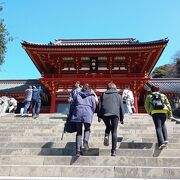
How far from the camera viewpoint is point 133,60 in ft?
75.3

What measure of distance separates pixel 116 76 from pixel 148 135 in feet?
44.1

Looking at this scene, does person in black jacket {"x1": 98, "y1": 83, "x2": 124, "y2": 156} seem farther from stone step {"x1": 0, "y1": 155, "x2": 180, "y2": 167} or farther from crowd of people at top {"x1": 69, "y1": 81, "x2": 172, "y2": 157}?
stone step {"x1": 0, "y1": 155, "x2": 180, "y2": 167}

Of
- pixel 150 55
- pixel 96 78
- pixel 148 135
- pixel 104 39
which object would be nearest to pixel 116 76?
pixel 96 78

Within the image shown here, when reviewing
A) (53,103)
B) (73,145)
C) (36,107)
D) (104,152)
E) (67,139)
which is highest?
(53,103)

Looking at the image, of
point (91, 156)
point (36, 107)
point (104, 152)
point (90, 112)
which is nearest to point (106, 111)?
point (90, 112)

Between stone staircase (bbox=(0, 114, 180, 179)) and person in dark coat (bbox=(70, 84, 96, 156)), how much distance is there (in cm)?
38

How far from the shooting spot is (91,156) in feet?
22.5

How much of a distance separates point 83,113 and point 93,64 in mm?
16527

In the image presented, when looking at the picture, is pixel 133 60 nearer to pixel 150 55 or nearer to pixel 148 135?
pixel 150 55

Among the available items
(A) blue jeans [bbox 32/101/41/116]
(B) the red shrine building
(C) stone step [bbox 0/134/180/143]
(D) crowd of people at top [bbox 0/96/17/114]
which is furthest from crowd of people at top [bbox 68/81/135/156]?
(B) the red shrine building

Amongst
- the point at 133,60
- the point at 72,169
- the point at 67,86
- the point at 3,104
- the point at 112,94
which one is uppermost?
the point at 133,60

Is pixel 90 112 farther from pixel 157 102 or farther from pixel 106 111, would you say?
pixel 157 102

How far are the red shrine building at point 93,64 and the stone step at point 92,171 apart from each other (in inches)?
636

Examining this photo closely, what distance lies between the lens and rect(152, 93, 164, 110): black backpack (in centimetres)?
791
